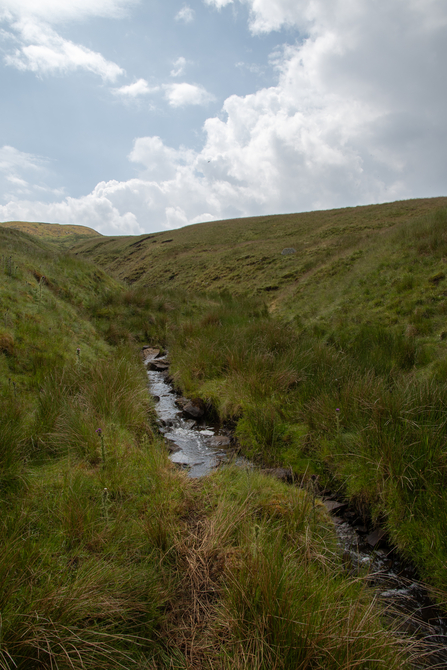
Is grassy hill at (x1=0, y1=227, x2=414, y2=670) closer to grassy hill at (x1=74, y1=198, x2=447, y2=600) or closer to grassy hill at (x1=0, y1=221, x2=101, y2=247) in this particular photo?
grassy hill at (x1=74, y1=198, x2=447, y2=600)

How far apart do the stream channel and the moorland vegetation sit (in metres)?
0.14

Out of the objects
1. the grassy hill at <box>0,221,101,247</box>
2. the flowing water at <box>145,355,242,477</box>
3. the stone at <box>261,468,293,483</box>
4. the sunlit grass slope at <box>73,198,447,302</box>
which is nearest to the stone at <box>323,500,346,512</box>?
the stone at <box>261,468,293,483</box>

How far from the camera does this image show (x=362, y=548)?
128 inches

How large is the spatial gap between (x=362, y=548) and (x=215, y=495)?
1.52m

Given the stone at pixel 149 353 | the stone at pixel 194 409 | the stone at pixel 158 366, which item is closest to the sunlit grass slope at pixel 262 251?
the stone at pixel 149 353

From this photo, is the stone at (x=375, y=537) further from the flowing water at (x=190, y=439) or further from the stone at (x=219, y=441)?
the stone at (x=219, y=441)

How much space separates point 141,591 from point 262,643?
2.76 ft

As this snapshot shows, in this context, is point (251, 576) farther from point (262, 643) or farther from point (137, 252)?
point (137, 252)

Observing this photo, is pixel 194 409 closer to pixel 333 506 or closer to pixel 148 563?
pixel 333 506

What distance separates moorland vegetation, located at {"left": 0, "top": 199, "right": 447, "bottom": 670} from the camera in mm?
1823

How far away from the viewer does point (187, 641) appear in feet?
6.81

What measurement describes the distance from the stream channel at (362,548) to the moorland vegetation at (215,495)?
0.47 ft

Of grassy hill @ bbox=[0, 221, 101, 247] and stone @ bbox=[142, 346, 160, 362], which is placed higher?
grassy hill @ bbox=[0, 221, 101, 247]

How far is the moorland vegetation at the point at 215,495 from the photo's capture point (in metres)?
1.82
